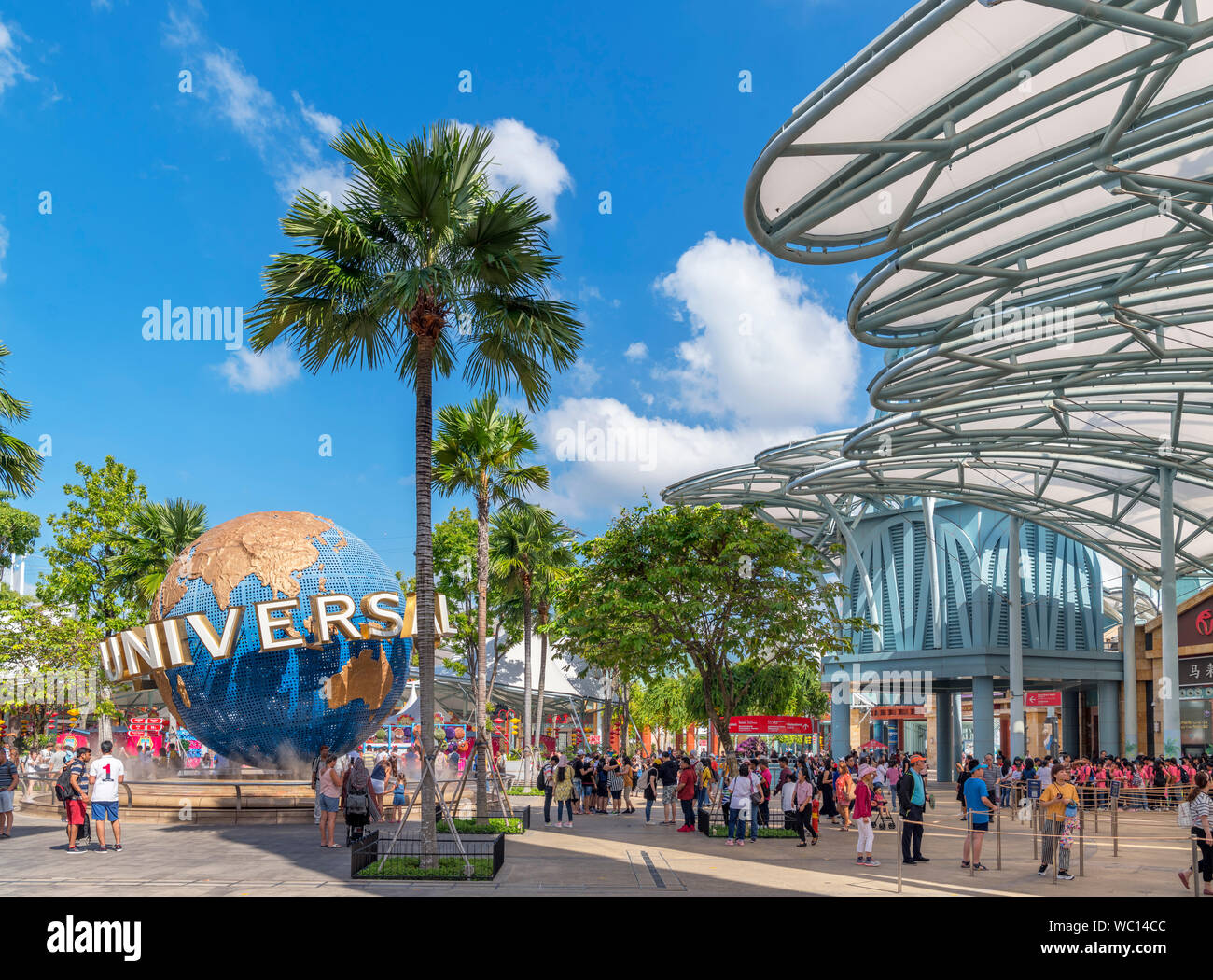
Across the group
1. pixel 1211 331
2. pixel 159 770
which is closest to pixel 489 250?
pixel 1211 331

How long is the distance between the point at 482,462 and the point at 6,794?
12.4 metres

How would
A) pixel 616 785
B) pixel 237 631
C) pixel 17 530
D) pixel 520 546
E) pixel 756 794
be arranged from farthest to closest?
pixel 17 530, pixel 520 546, pixel 616 785, pixel 756 794, pixel 237 631

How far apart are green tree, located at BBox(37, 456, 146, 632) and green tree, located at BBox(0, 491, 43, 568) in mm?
24499

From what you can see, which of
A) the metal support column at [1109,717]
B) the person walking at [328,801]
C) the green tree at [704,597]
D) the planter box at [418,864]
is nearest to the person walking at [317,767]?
Answer: the person walking at [328,801]

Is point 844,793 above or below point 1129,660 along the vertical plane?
below

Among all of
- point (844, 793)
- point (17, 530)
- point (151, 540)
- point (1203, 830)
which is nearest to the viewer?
point (1203, 830)

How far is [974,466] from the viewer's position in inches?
1522

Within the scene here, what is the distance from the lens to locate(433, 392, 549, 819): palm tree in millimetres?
A: 24938

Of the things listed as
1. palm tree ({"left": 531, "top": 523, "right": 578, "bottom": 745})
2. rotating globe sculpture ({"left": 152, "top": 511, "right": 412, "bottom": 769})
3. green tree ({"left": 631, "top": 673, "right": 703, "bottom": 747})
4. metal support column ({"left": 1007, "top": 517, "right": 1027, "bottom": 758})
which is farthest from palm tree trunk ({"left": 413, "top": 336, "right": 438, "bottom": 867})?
green tree ({"left": 631, "top": 673, "right": 703, "bottom": 747})

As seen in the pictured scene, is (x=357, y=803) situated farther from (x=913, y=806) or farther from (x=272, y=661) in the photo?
(x=913, y=806)

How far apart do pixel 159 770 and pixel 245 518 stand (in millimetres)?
16333

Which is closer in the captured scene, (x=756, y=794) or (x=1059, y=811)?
(x=1059, y=811)

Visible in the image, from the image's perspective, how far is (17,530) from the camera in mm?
56594

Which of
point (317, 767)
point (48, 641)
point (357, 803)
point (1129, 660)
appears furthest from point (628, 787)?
point (1129, 660)
